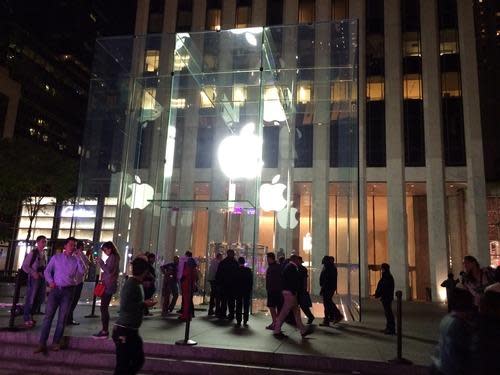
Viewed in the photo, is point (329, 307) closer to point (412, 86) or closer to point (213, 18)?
point (412, 86)

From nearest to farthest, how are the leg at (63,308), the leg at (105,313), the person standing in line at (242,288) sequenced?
1. the leg at (63,308)
2. the leg at (105,313)
3. the person standing in line at (242,288)

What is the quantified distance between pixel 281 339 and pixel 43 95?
191ft

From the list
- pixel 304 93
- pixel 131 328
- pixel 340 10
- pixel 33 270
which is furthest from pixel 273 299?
pixel 340 10

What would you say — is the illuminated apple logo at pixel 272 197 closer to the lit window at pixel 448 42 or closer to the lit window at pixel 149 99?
the lit window at pixel 149 99

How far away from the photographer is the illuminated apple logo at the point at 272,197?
1706 centimetres

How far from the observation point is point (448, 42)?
28.0 m

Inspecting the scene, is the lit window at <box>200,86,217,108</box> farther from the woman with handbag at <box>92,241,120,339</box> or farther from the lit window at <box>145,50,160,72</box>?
the woman with handbag at <box>92,241,120,339</box>

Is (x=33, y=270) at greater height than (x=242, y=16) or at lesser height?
lesser

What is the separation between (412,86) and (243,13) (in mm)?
12097

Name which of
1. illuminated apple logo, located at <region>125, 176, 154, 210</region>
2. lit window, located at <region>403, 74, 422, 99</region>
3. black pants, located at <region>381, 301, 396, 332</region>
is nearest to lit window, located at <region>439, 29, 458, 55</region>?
lit window, located at <region>403, 74, 422, 99</region>

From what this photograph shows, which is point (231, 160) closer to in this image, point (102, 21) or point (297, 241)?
point (297, 241)

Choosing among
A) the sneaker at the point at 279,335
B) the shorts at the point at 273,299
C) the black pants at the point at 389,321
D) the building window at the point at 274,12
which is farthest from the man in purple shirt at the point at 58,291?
the building window at the point at 274,12

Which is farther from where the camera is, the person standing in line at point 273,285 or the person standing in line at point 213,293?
the person standing in line at point 213,293

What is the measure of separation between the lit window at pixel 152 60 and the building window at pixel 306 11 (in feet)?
55.6
